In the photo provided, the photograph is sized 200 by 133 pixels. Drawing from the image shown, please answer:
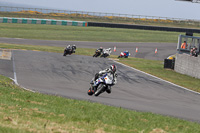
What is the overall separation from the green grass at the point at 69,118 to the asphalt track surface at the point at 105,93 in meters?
2.87

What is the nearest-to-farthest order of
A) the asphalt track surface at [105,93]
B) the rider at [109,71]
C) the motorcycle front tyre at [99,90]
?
the rider at [109,71] → the asphalt track surface at [105,93] → the motorcycle front tyre at [99,90]

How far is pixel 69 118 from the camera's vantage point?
9.70m

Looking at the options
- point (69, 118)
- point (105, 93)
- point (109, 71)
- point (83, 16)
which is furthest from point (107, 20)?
point (69, 118)

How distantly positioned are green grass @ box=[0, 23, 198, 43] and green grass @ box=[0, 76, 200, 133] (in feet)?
132

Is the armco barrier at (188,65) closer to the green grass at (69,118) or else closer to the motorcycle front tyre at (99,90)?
the motorcycle front tyre at (99,90)

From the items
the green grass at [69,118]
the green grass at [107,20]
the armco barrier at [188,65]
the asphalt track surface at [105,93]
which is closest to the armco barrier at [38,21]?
the green grass at [107,20]

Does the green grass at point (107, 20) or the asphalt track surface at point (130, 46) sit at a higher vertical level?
the green grass at point (107, 20)

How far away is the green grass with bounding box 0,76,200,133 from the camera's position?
831 centimetres

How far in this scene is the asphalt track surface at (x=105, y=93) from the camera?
15.2 meters

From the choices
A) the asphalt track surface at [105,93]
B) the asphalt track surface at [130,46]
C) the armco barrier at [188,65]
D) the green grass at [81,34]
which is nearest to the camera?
the asphalt track surface at [105,93]

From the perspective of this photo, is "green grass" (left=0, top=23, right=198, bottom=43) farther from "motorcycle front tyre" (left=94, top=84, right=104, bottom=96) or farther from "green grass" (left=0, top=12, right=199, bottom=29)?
"motorcycle front tyre" (left=94, top=84, right=104, bottom=96)

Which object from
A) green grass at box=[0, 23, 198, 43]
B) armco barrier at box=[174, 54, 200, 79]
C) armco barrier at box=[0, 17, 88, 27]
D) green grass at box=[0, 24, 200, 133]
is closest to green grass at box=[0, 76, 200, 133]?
green grass at box=[0, 24, 200, 133]

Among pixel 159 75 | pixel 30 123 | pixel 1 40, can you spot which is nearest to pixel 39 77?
pixel 159 75

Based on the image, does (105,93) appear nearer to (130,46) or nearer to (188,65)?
(188,65)
